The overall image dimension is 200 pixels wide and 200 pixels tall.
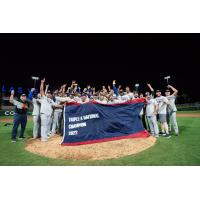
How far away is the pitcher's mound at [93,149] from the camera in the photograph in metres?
5.25

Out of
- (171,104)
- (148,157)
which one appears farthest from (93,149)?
(171,104)

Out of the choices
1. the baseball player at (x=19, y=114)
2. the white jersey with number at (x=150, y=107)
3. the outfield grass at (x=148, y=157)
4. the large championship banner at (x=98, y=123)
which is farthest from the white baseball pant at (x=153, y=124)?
the baseball player at (x=19, y=114)

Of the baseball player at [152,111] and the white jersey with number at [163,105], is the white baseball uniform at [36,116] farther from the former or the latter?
the white jersey with number at [163,105]

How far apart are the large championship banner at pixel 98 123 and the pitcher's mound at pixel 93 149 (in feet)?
0.95

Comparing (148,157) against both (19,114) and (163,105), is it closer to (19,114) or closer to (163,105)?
(163,105)

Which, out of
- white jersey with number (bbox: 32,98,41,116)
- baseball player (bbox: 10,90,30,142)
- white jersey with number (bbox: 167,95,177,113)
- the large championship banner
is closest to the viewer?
the large championship banner

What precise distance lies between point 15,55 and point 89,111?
6.37 metres

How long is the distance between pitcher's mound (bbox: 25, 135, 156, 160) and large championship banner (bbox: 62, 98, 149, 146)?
0.95 ft

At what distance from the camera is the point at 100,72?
18.1 meters

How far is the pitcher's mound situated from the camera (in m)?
5.25

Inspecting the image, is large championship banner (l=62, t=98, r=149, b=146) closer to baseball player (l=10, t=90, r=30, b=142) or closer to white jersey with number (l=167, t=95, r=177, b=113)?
white jersey with number (l=167, t=95, r=177, b=113)

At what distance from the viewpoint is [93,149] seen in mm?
5668

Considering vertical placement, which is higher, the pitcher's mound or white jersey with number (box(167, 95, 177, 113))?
white jersey with number (box(167, 95, 177, 113))

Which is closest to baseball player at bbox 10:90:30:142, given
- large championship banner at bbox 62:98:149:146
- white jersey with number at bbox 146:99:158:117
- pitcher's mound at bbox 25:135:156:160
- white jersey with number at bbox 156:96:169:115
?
pitcher's mound at bbox 25:135:156:160
